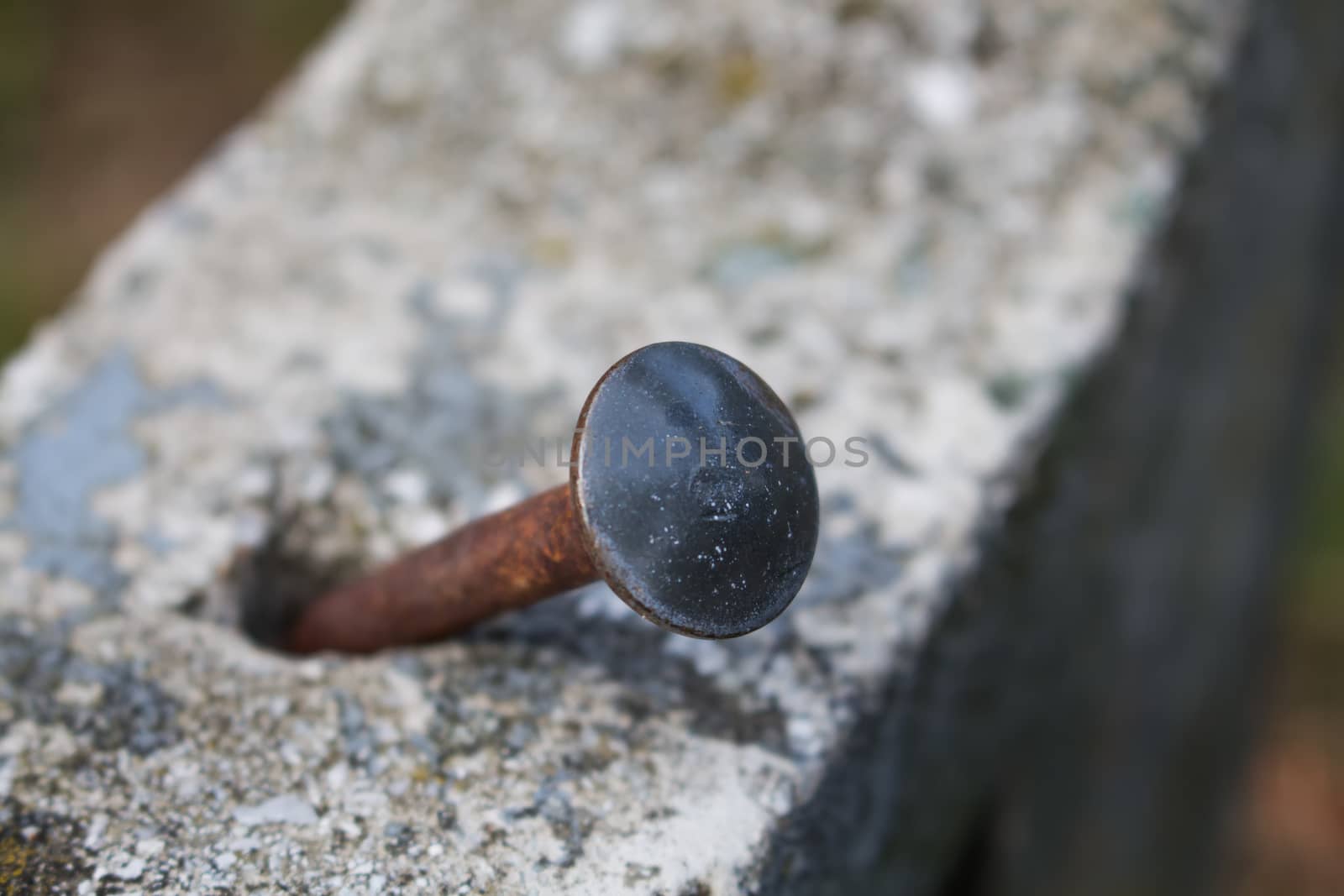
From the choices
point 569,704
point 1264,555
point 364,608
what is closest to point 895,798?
point 569,704

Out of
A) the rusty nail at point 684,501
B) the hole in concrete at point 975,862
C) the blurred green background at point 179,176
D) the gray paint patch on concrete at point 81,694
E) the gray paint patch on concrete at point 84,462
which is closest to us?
the rusty nail at point 684,501

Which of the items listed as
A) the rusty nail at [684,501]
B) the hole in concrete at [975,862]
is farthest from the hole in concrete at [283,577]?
the hole in concrete at [975,862]

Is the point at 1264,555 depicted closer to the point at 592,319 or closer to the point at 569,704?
the point at 592,319

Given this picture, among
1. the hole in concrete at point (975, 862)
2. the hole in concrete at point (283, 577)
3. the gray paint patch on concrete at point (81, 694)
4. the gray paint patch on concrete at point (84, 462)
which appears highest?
the gray paint patch on concrete at point (84, 462)

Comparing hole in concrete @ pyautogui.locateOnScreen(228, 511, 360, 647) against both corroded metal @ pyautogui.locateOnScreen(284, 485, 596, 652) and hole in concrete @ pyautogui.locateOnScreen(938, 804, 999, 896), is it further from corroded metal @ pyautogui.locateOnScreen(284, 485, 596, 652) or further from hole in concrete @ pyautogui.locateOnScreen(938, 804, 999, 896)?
hole in concrete @ pyautogui.locateOnScreen(938, 804, 999, 896)

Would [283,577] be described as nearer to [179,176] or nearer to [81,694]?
[81,694]

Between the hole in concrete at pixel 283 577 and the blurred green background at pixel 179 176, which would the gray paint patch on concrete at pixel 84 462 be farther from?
the blurred green background at pixel 179 176

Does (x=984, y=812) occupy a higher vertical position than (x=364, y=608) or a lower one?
lower
